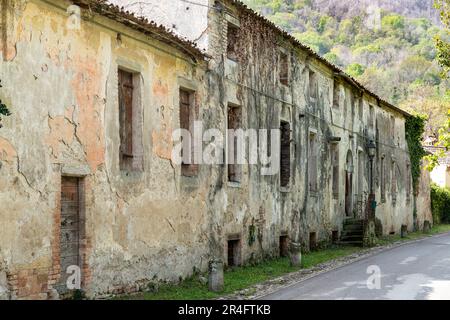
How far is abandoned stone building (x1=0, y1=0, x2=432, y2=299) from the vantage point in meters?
10.8

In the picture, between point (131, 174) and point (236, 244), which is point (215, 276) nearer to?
point (131, 174)

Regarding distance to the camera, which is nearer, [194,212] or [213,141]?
[194,212]

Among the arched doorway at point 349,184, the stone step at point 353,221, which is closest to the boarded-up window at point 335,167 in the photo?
the stone step at point 353,221

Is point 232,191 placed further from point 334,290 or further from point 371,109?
point 371,109

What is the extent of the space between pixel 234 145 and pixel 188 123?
2.83 meters

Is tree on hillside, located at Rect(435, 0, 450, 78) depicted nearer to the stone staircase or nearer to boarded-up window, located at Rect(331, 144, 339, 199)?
boarded-up window, located at Rect(331, 144, 339, 199)

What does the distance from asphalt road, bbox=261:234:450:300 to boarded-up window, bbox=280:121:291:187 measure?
12.2 ft

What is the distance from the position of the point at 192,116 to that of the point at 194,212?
2.32 m

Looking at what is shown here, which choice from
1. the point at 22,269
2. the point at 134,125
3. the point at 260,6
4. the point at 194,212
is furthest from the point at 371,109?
the point at 260,6

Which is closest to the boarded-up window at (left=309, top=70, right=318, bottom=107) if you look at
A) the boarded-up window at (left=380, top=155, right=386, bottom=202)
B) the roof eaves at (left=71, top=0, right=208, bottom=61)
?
the roof eaves at (left=71, top=0, right=208, bottom=61)

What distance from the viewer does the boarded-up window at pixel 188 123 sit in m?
16.4

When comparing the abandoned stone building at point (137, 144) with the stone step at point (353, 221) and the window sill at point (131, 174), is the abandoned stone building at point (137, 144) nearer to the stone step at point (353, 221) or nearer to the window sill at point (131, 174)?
the window sill at point (131, 174)
